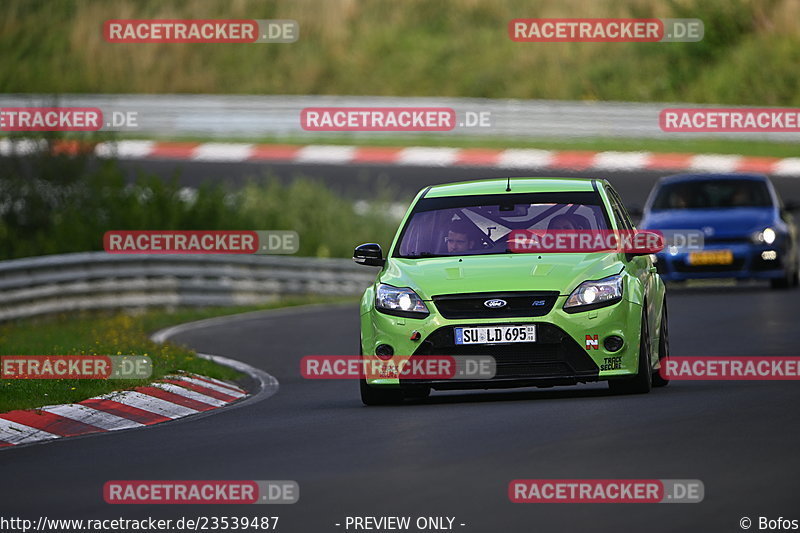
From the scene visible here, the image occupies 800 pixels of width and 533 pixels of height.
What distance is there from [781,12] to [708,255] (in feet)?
81.7

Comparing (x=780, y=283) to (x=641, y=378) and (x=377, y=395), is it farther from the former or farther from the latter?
(x=377, y=395)

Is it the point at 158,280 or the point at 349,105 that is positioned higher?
the point at 349,105

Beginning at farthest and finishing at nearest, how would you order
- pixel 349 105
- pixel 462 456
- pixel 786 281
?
1. pixel 349 105
2. pixel 786 281
3. pixel 462 456

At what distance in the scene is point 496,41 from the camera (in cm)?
4997

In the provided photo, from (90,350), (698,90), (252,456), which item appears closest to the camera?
(252,456)

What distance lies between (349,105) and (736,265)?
19.1 meters

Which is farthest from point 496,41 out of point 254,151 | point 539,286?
point 539,286

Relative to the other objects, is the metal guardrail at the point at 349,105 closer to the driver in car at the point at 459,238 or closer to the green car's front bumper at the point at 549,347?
the driver in car at the point at 459,238

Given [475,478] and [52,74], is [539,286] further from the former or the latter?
[52,74]

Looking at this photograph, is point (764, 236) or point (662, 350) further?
point (764, 236)

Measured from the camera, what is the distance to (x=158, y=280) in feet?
87.1

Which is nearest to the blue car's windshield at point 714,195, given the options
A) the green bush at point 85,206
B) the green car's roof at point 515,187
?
the green bush at point 85,206

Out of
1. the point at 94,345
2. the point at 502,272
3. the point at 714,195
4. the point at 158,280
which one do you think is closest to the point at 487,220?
the point at 502,272

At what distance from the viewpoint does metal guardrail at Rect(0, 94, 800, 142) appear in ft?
131
